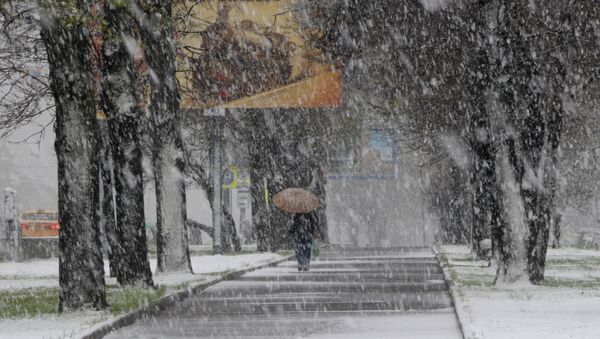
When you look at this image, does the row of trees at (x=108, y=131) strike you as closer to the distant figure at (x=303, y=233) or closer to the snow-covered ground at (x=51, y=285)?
the snow-covered ground at (x=51, y=285)

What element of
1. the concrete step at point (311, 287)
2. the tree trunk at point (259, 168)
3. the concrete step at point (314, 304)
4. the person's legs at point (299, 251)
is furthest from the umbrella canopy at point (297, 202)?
the tree trunk at point (259, 168)

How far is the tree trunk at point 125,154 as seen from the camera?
19.6 m

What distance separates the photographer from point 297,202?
27.6m

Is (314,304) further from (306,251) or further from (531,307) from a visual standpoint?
(306,251)

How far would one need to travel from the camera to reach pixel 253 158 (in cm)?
4375

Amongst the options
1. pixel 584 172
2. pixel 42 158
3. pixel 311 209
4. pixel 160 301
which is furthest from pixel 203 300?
pixel 42 158

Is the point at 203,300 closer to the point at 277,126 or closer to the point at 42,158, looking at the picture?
the point at 277,126

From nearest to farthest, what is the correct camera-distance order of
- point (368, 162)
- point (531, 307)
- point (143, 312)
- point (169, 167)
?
point (531, 307) < point (143, 312) < point (169, 167) < point (368, 162)

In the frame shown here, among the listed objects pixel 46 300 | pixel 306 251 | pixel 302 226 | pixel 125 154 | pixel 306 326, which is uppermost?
pixel 125 154

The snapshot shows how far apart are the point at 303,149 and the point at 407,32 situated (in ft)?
76.1

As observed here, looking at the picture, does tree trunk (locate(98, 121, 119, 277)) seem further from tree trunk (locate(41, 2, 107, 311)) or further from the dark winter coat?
tree trunk (locate(41, 2, 107, 311))

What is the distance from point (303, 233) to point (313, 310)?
11.8 meters

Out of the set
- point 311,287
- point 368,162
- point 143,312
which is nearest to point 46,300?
point 143,312

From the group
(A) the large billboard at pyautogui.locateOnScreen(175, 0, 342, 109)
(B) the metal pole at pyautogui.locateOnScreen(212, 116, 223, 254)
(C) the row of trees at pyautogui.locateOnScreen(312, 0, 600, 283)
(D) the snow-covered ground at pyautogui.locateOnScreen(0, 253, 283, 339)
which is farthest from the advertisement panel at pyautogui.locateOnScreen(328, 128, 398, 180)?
(C) the row of trees at pyautogui.locateOnScreen(312, 0, 600, 283)
